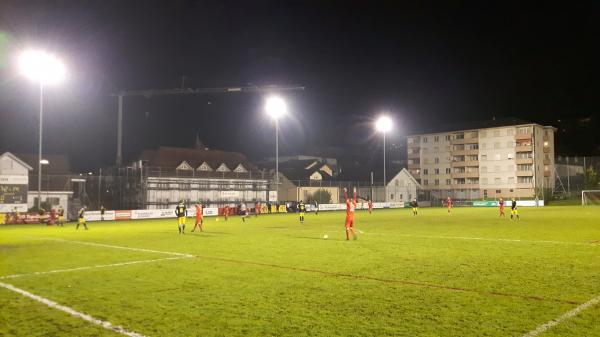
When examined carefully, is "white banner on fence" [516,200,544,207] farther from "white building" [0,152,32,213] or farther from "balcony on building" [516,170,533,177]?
"white building" [0,152,32,213]

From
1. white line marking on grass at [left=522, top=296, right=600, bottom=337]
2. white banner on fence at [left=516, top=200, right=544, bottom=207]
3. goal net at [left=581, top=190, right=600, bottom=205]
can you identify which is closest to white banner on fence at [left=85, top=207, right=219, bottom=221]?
white line marking on grass at [left=522, top=296, right=600, bottom=337]

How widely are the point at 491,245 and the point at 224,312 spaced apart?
13.8 metres

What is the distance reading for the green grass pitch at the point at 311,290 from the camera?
745 centimetres

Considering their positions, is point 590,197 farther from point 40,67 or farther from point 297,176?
point 40,67

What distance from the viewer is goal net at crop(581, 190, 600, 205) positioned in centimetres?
6919

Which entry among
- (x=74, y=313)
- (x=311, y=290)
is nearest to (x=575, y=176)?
(x=311, y=290)

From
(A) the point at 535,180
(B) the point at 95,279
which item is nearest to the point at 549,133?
(A) the point at 535,180

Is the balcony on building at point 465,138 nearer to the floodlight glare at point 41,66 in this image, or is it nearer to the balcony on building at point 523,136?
the balcony on building at point 523,136

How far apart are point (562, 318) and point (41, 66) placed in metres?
39.5

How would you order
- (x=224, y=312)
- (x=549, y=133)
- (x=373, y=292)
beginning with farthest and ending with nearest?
(x=549, y=133) → (x=373, y=292) → (x=224, y=312)

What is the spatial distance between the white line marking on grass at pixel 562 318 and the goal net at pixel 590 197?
7175 cm

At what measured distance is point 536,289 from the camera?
9945 mm

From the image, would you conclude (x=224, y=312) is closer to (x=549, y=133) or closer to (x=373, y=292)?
(x=373, y=292)

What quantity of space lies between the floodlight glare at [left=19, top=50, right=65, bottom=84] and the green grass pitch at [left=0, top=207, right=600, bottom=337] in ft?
76.3
